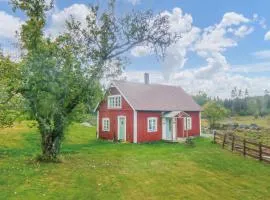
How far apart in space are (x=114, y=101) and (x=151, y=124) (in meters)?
4.70

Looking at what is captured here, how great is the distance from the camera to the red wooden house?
30.3 metres

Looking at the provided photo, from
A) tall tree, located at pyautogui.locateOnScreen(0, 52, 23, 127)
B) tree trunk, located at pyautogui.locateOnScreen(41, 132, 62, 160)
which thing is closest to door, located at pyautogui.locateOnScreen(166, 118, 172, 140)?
tree trunk, located at pyautogui.locateOnScreen(41, 132, 62, 160)

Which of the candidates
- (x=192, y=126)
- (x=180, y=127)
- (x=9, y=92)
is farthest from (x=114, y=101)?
(x=9, y=92)

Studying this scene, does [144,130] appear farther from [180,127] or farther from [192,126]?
[192,126]

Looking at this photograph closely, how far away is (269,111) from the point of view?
9444 centimetres

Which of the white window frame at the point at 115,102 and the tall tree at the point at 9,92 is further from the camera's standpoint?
the white window frame at the point at 115,102

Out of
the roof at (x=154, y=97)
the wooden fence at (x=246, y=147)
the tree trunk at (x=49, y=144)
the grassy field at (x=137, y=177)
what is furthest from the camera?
the roof at (x=154, y=97)

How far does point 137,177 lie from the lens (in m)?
14.7

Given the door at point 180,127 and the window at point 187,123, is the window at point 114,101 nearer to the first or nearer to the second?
the door at point 180,127

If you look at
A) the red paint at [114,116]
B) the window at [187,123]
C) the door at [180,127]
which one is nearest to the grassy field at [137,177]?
the red paint at [114,116]

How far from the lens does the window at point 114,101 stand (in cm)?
3190

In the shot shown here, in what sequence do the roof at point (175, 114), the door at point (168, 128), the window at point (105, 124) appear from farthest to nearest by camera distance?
the window at point (105, 124) < the door at point (168, 128) < the roof at point (175, 114)

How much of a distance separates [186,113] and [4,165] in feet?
74.4

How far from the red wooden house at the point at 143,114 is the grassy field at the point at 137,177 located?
8.89 meters
